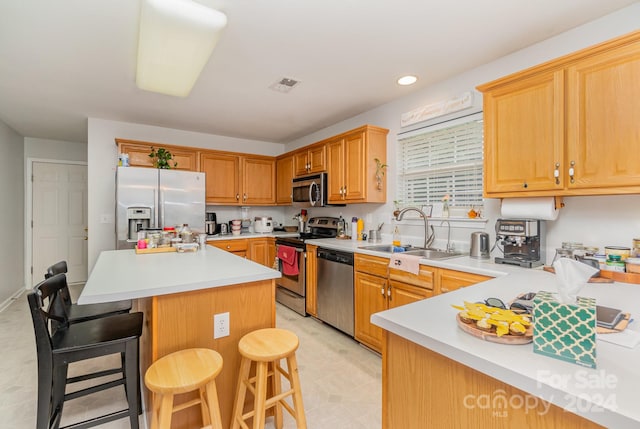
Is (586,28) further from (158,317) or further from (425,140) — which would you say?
(158,317)

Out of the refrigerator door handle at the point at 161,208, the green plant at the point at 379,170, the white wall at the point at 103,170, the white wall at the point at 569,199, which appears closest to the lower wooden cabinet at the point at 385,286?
the white wall at the point at 569,199

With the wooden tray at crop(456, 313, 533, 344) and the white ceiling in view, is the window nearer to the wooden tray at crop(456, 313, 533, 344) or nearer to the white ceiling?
the white ceiling

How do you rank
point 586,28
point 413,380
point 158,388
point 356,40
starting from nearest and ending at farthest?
point 413,380, point 158,388, point 586,28, point 356,40

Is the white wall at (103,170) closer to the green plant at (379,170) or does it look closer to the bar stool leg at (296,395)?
the green plant at (379,170)

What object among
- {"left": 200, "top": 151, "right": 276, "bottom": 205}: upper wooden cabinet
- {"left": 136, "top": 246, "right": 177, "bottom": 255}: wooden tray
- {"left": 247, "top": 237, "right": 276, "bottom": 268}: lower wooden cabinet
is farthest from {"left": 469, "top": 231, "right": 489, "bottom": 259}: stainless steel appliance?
{"left": 200, "top": 151, "right": 276, "bottom": 205}: upper wooden cabinet

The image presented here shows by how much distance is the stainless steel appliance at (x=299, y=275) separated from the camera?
139 inches

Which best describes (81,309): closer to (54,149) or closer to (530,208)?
(530,208)

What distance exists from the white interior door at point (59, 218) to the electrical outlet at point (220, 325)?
16.5ft

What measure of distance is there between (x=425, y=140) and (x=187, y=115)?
291cm

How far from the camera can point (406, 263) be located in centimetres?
232

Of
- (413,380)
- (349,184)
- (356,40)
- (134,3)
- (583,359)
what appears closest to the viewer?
(583,359)

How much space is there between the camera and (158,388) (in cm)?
114

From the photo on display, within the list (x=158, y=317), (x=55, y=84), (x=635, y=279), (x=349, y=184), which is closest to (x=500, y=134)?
(x=635, y=279)

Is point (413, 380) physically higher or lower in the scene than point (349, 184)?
lower
